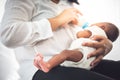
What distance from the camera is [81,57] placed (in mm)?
944

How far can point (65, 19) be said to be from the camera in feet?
3.39

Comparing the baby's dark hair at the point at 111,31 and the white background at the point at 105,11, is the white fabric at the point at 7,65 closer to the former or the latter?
the baby's dark hair at the point at 111,31

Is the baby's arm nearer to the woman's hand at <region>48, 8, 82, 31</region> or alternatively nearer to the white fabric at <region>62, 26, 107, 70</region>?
the white fabric at <region>62, 26, 107, 70</region>

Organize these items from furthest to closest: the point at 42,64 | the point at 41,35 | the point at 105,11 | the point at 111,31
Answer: the point at 105,11 < the point at 111,31 < the point at 41,35 < the point at 42,64

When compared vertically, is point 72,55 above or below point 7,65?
above

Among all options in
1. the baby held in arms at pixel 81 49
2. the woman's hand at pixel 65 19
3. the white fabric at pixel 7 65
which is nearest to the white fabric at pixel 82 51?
the baby held in arms at pixel 81 49

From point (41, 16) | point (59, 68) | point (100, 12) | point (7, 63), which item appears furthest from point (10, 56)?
point (100, 12)

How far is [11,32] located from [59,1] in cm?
34

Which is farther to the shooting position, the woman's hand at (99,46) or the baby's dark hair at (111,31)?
the baby's dark hair at (111,31)

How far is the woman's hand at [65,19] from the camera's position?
98 centimetres

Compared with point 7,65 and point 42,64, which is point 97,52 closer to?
point 42,64

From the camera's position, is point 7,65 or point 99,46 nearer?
point 99,46

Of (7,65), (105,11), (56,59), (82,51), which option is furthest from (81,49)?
(105,11)

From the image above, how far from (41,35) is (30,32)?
0.18 ft
